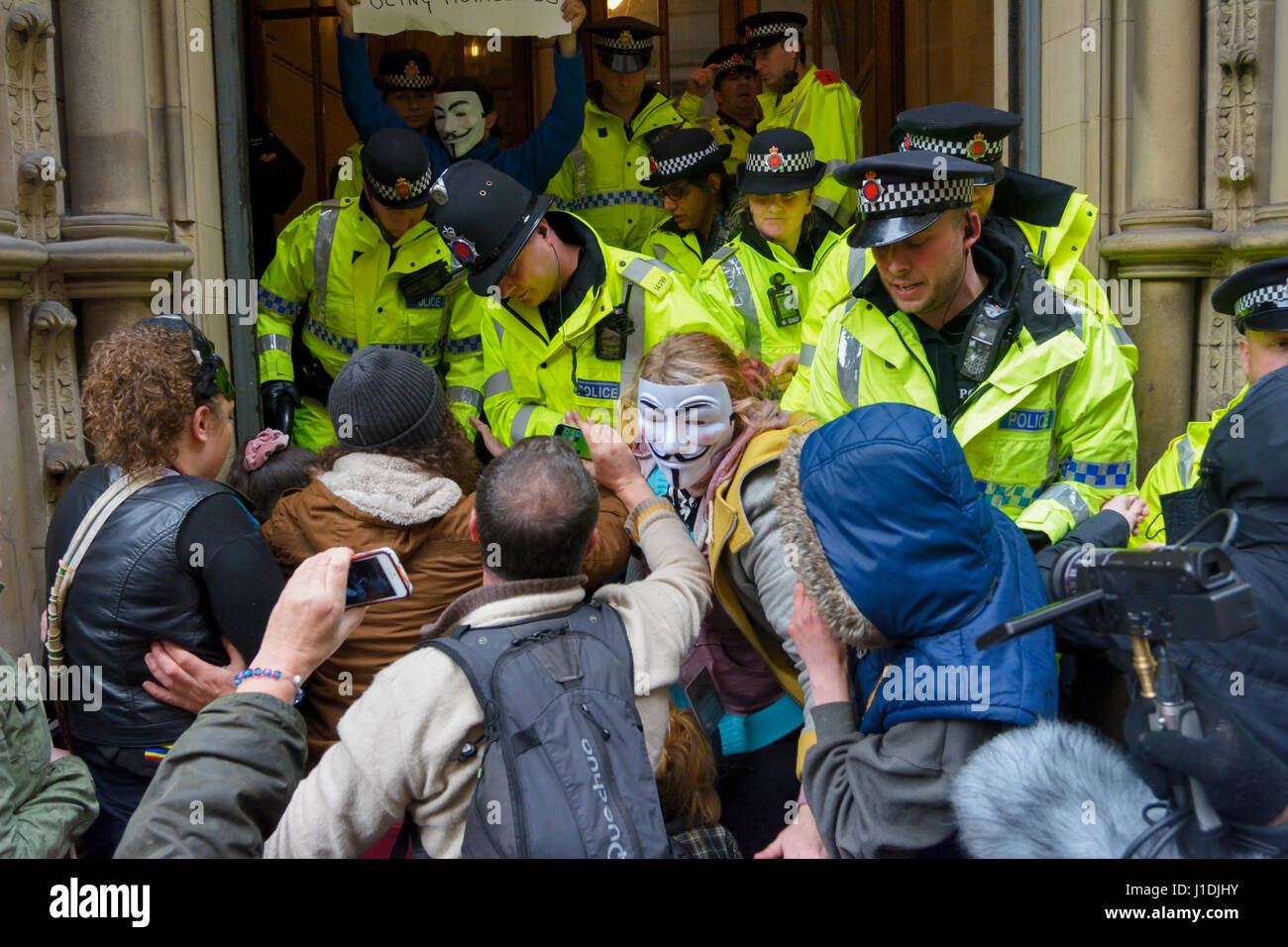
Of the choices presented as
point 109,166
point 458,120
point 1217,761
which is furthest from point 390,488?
point 458,120

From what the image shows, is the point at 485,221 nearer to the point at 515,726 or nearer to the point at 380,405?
the point at 380,405

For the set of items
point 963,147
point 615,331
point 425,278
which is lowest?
point 615,331

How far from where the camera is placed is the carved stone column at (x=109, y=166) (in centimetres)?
413

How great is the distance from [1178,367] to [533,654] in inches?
134

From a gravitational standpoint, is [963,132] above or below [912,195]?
above

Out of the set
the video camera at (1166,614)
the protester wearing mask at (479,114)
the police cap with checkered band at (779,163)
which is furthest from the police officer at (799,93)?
the video camera at (1166,614)

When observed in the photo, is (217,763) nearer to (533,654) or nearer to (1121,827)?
(533,654)

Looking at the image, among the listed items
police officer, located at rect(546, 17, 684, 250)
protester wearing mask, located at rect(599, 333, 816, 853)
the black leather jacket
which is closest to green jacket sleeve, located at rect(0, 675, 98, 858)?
the black leather jacket

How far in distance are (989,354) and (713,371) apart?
30.6 inches

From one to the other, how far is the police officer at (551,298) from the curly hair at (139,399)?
1.25m

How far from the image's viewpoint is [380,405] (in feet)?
9.15

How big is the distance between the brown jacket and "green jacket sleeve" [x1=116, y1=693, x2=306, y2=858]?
805mm

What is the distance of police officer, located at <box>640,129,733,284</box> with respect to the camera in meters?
5.22

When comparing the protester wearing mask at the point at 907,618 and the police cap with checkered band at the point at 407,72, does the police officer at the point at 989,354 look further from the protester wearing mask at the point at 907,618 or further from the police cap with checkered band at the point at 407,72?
the police cap with checkered band at the point at 407,72
